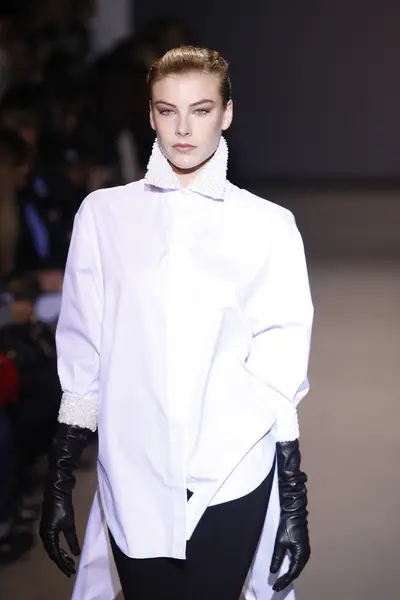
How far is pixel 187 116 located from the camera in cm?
152

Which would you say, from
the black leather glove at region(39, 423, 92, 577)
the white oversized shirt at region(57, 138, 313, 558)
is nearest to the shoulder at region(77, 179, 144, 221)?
the white oversized shirt at region(57, 138, 313, 558)

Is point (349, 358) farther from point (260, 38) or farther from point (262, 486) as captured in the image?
point (260, 38)

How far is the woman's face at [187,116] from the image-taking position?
1518 millimetres

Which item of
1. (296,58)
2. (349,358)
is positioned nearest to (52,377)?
(349,358)

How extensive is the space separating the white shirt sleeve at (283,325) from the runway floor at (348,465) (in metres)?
1.09

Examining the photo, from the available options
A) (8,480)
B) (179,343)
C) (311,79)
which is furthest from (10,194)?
(311,79)

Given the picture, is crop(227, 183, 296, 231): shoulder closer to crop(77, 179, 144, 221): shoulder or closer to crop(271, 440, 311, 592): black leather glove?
crop(77, 179, 144, 221): shoulder

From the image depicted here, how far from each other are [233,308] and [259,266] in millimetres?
70

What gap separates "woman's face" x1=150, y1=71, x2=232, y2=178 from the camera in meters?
1.52

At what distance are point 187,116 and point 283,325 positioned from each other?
31 centimetres

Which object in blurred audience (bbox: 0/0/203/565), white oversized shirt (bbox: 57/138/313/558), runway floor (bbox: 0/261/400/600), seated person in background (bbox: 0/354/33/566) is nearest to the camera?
white oversized shirt (bbox: 57/138/313/558)

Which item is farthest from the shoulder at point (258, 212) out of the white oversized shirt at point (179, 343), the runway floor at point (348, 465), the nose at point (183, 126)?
the runway floor at point (348, 465)

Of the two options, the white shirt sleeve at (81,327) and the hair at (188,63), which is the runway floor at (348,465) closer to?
the white shirt sleeve at (81,327)

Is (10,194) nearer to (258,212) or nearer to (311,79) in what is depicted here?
(258,212)
